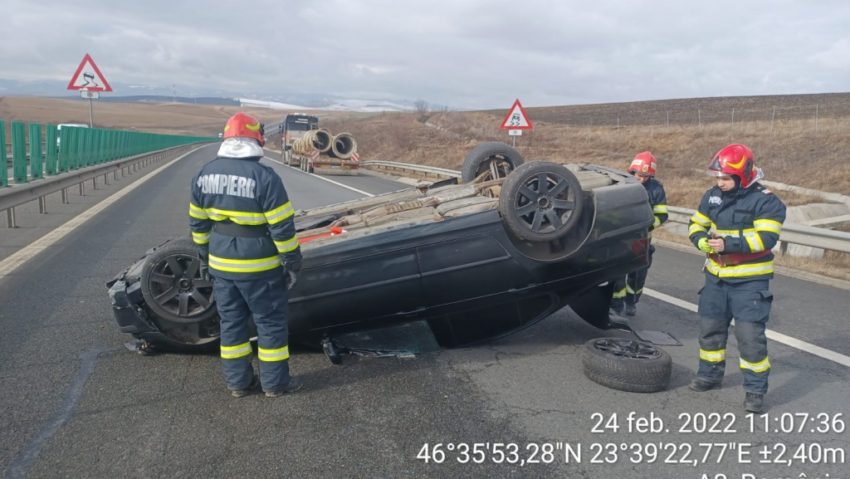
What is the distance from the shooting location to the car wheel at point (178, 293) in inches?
174

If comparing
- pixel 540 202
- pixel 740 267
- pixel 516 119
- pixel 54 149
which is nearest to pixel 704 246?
pixel 740 267

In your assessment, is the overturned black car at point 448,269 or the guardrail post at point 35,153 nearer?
the overturned black car at point 448,269

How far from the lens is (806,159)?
20.8m

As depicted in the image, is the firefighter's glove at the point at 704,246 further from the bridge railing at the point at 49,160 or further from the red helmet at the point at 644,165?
the bridge railing at the point at 49,160

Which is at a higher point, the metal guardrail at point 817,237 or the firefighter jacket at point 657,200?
the firefighter jacket at point 657,200

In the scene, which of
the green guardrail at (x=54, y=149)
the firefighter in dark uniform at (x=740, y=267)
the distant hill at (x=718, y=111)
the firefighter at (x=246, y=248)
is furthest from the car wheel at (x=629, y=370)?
the distant hill at (x=718, y=111)

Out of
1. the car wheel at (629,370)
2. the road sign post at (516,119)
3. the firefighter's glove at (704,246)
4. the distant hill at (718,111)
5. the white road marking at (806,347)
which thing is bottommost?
the white road marking at (806,347)

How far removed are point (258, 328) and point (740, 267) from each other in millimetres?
3039

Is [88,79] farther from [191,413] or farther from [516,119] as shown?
[191,413]

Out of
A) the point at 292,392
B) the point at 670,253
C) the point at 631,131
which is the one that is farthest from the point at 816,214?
the point at 631,131

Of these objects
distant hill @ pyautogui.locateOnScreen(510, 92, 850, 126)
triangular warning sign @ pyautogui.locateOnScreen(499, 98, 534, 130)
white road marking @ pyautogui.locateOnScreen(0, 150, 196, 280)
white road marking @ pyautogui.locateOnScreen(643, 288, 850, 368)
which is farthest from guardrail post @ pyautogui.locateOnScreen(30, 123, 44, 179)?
distant hill @ pyautogui.locateOnScreen(510, 92, 850, 126)

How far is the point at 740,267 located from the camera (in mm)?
4020

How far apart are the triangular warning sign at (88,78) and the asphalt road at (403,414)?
1447 cm

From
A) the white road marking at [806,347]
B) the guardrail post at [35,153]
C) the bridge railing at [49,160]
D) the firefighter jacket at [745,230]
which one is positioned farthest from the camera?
the guardrail post at [35,153]
